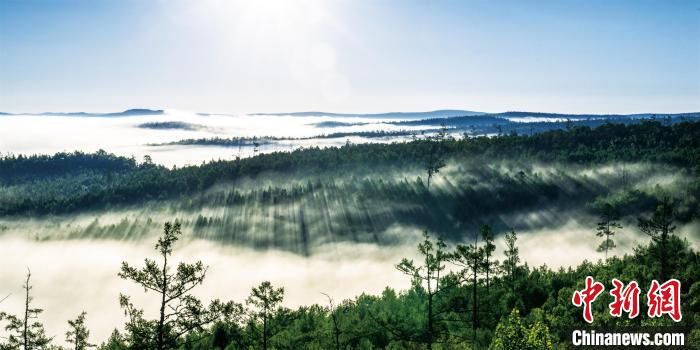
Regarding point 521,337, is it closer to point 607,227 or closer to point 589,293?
point 589,293

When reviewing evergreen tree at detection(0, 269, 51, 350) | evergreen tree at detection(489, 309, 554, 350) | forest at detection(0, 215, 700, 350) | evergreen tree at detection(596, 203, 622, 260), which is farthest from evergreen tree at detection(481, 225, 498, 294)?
evergreen tree at detection(596, 203, 622, 260)

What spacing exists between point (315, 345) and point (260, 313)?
55.3 ft

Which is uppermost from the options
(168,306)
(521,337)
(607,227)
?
(168,306)

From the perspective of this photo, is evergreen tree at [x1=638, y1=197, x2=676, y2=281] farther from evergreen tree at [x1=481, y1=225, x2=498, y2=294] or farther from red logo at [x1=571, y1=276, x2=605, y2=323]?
red logo at [x1=571, y1=276, x2=605, y2=323]

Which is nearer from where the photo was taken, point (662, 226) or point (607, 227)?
point (662, 226)

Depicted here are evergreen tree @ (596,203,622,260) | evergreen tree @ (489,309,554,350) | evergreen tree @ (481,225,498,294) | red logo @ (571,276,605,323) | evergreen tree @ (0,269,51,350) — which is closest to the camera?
evergreen tree @ (489,309,554,350)

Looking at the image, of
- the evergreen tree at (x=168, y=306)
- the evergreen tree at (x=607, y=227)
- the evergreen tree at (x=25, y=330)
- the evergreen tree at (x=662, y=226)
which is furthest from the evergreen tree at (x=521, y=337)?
the evergreen tree at (x=607, y=227)

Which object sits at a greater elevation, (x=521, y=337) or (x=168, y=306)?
(x=168, y=306)

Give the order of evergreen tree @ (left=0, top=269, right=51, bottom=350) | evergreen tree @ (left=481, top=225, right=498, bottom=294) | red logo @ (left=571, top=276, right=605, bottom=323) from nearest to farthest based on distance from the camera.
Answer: red logo @ (left=571, top=276, right=605, bottom=323) → evergreen tree @ (left=0, top=269, right=51, bottom=350) → evergreen tree @ (left=481, top=225, right=498, bottom=294)

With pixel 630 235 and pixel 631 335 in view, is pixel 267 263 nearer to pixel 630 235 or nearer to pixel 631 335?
pixel 630 235

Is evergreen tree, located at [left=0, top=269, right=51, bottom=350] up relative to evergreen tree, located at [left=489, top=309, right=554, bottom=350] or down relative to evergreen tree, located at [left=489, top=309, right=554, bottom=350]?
down

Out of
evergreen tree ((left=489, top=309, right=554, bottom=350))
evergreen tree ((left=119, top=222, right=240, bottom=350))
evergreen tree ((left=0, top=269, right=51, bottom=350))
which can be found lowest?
evergreen tree ((left=0, top=269, right=51, bottom=350))

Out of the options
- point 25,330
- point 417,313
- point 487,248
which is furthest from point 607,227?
point 25,330

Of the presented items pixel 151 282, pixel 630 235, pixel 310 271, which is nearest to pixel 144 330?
pixel 151 282
